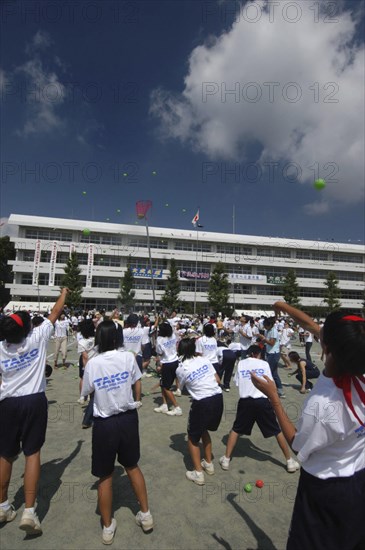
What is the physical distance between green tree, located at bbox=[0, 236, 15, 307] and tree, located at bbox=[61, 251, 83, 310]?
28.8ft

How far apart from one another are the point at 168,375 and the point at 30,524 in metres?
3.63

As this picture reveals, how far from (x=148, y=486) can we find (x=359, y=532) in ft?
8.92

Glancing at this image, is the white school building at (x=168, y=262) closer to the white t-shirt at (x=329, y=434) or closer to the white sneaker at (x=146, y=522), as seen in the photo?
the white sneaker at (x=146, y=522)

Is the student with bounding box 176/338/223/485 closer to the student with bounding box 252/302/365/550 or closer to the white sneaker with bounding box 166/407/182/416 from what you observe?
the white sneaker with bounding box 166/407/182/416

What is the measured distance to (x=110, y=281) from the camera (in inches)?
1825

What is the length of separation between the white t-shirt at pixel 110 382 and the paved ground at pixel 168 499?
1.20 meters

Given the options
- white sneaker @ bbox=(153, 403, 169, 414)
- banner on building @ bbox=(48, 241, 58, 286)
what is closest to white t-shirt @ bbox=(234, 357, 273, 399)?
white sneaker @ bbox=(153, 403, 169, 414)

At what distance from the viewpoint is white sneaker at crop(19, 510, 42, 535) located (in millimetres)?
2727

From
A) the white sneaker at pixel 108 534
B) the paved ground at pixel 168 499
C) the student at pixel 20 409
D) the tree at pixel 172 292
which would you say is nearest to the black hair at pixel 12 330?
the student at pixel 20 409

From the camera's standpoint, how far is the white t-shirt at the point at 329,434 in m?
1.57

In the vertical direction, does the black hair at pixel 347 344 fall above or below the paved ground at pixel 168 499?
above

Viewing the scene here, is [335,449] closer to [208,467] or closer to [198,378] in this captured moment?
[198,378]

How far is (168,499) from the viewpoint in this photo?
340cm

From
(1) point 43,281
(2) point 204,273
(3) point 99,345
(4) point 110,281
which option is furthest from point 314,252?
(3) point 99,345
